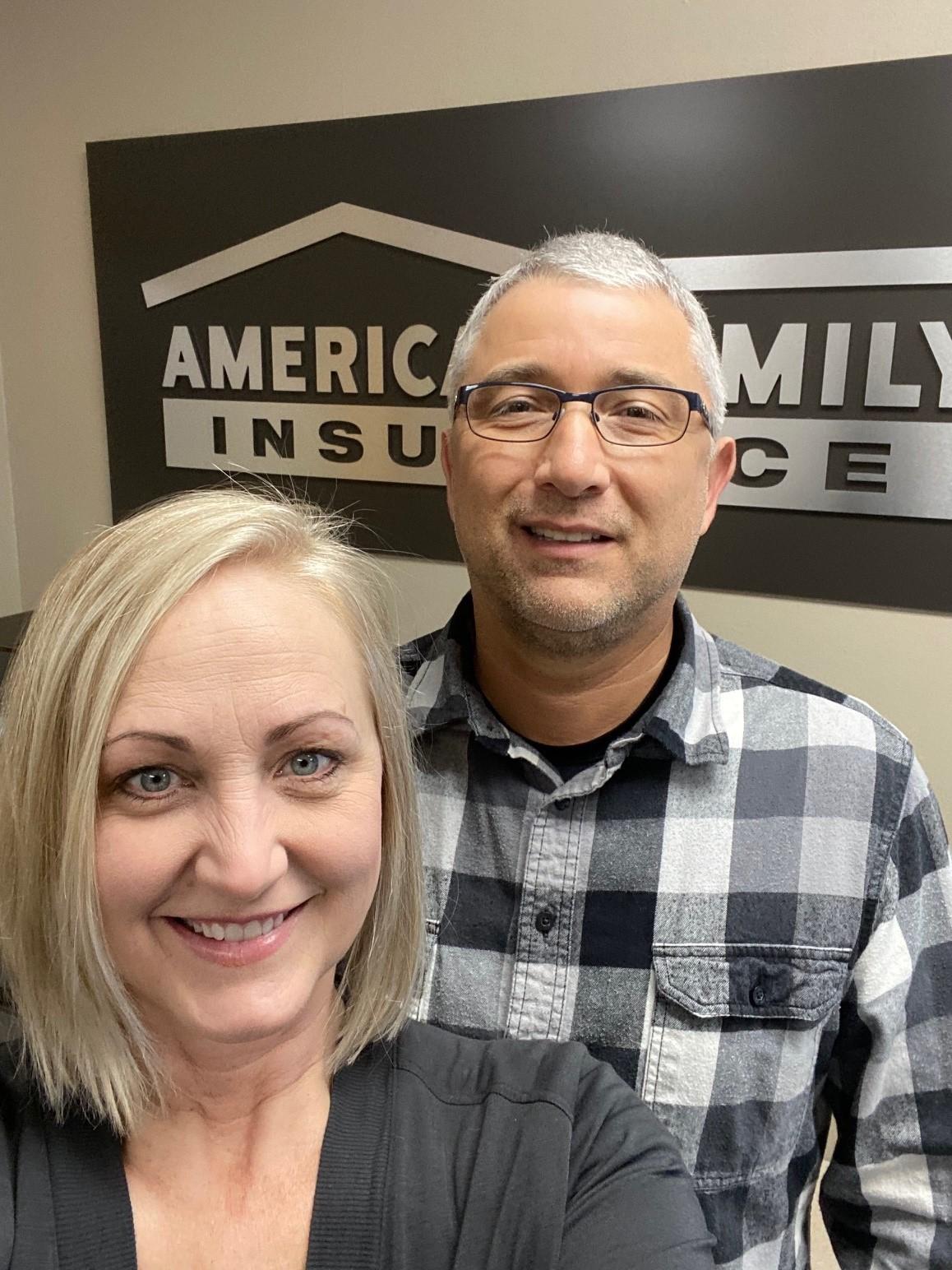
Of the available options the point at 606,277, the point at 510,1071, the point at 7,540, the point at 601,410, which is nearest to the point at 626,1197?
the point at 510,1071

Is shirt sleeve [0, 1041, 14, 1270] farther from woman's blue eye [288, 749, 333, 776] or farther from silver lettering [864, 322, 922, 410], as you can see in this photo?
silver lettering [864, 322, 922, 410]

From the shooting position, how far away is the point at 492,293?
1.27 metres

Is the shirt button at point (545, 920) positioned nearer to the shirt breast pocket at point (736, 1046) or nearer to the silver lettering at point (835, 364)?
the shirt breast pocket at point (736, 1046)

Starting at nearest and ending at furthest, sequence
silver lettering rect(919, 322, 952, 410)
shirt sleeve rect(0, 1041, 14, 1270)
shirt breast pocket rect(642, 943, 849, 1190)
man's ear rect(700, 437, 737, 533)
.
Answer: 1. shirt sleeve rect(0, 1041, 14, 1270)
2. shirt breast pocket rect(642, 943, 849, 1190)
3. man's ear rect(700, 437, 737, 533)
4. silver lettering rect(919, 322, 952, 410)

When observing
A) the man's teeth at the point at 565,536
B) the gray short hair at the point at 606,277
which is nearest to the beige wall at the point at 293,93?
the gray short hair at the point at 606,277

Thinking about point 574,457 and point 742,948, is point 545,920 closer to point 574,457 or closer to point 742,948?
point 742,948

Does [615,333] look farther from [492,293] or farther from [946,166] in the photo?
[946,166]

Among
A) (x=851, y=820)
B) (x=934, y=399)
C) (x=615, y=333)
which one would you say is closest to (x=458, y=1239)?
(x=851, y=820)

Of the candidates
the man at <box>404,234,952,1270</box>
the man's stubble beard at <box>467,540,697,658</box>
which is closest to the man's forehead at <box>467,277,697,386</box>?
the man at <box>404,234,952,1270</box>

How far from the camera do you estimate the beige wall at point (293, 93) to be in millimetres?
1862

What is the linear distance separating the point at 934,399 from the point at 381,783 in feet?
4.96

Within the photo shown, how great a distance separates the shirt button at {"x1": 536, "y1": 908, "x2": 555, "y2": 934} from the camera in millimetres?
1129

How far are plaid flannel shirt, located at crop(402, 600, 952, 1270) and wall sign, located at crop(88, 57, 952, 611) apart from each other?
0.89 meters

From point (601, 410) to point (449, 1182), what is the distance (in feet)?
2.92
